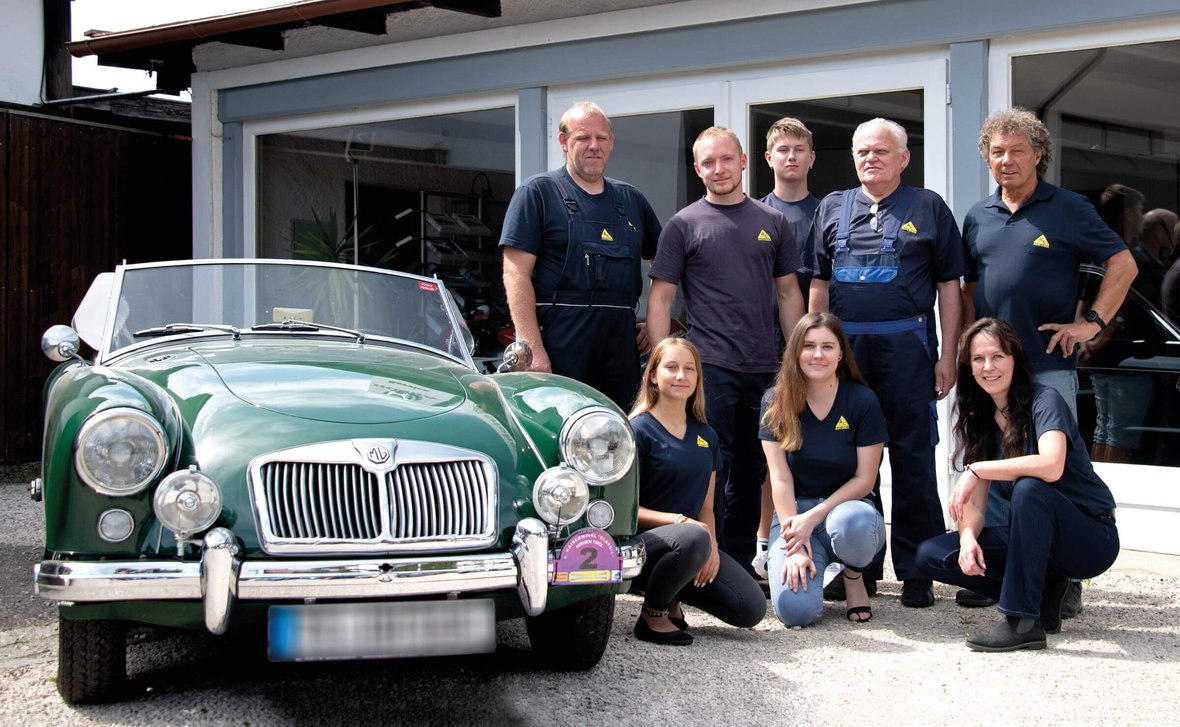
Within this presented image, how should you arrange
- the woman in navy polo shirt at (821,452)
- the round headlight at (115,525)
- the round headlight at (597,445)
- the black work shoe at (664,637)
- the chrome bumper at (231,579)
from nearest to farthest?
the chrome bumper at (231,579), the round headlight at (115,525), the round headlight at (597,445), the black work shoe at (664,637), the woman in navy polo shirt at (821,452)

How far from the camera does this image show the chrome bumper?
325 centimetres

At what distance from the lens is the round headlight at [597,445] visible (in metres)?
3.81

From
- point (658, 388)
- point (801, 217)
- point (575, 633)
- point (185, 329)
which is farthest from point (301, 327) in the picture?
point (801, 217)

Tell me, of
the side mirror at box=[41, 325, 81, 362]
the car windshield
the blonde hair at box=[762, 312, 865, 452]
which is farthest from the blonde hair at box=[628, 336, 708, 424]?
the side mirror at box=[41, 325, 81, 362]

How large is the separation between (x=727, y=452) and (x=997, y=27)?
9.22ft

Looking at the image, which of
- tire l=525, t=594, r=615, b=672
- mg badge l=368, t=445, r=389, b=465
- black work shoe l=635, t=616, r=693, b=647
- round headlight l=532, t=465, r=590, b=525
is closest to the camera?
mg badge l=368, t=445, r=389, b=465

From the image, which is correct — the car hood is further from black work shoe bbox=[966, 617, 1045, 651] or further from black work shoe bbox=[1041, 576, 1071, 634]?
black work shoe bbox=[1041, 576, 1071, 634]

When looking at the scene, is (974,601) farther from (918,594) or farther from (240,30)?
(240,30)

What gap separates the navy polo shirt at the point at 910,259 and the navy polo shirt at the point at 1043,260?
18 centimetres

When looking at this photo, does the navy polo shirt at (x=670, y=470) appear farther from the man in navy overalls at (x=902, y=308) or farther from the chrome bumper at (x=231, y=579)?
the chrome bumper at (x=231, y=579)

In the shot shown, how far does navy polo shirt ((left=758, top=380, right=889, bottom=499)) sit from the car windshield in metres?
1.38

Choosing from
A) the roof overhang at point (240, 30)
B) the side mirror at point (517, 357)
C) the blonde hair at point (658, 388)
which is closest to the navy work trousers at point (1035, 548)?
the blonde hair at point (658, 388)

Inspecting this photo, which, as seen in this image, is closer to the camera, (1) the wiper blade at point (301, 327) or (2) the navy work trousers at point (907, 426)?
(1) the wiper blade at point (301, 327)

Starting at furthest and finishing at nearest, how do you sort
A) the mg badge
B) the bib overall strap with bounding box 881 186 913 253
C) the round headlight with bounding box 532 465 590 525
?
the bib overall strap with bounding box 881 186 913 253
the round headlight with bounding box 532 465 590 525
the mg badge
